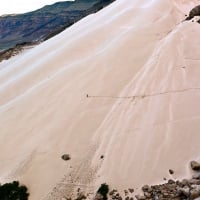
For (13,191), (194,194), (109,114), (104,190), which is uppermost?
(194,194)

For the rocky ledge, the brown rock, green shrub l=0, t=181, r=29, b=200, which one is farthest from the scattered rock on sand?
the brown rock

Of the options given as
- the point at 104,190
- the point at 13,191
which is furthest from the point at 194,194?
the point at 13,191

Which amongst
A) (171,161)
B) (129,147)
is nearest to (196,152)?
(171,161)

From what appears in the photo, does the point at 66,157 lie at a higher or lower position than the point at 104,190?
higher

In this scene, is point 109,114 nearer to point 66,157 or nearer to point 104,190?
point 66,157

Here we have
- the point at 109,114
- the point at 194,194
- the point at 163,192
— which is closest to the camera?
the point at 194,194

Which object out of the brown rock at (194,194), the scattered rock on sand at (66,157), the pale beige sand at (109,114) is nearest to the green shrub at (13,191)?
the pale beige sand at (109,114)

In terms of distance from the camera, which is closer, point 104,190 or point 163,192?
point 163,192

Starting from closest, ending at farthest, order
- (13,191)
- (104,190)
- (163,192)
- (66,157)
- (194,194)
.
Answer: (194,194) → (163,192) → (104,190) → (13,191) → (66,157)
